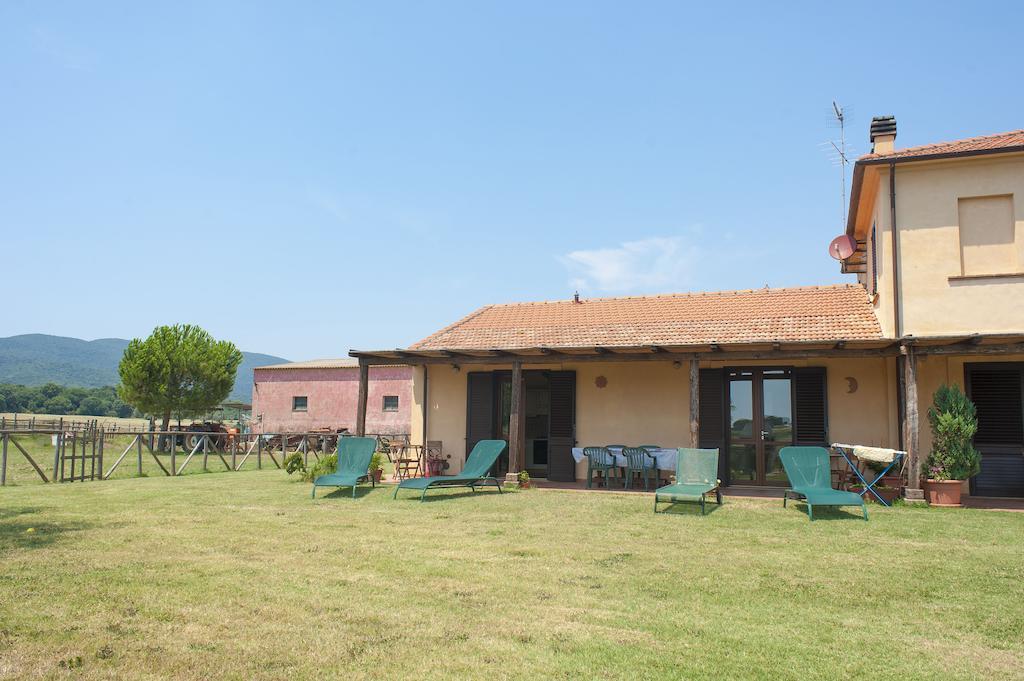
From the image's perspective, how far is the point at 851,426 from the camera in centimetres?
1193

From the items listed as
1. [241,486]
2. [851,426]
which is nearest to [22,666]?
[241,486]

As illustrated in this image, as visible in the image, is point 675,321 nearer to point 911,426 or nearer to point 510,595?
point 911,426

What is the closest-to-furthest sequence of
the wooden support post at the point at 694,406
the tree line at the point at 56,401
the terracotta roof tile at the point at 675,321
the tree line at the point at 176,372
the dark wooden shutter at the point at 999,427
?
the dark wooden shutter at the point at 999,427 → the wooden support post at the point at 694,406 → the terracotta roof tile at the point at 675,321 → the tree line at the point at 176,372 → the tree line at the point at 56,401

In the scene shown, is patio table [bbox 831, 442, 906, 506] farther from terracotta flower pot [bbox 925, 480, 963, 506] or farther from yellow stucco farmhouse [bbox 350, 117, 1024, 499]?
terracotta flower pot [bbox 925, 480, 963, 506]

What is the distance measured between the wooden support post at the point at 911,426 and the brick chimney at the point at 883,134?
3.87 m

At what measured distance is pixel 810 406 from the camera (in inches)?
478

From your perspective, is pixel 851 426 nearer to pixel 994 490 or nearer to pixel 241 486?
pixel 994 490

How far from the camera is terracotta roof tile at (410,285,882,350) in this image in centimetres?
1202

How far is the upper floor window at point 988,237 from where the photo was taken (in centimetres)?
1038

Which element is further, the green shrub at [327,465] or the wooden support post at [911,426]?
the green shrub at [327,465]

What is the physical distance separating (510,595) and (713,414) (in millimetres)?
8308

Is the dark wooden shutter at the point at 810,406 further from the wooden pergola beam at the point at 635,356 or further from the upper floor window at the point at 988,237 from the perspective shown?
the upper floor window at the point at 988,237

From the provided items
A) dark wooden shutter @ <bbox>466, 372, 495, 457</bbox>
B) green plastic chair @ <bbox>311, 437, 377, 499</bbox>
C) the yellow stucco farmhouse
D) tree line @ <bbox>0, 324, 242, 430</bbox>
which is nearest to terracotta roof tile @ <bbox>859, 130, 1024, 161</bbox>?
the yellow stucco farmhouse

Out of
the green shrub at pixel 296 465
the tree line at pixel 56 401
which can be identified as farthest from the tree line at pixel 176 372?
the tree line at pixel 56 401
